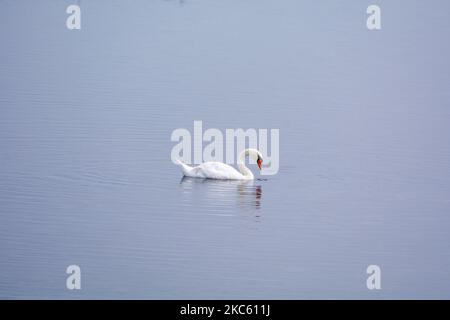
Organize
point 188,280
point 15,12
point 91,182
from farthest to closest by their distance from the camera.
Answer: point 15,12, point 91,182, point 188,280

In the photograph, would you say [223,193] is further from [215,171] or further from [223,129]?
[223,129]

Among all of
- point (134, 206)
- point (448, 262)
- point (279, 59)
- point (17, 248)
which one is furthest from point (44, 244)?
point (279, 59)

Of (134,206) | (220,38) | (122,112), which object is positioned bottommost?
(134,206)

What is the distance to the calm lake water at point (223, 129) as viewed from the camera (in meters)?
11.0

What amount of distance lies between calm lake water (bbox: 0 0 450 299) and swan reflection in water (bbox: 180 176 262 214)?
42mm

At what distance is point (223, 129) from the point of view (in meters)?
18.2

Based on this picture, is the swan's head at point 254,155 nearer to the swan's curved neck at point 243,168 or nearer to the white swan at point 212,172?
the swan's curved neck at point 243,168

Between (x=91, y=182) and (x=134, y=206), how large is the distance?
1430 mm

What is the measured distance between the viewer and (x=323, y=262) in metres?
11.4

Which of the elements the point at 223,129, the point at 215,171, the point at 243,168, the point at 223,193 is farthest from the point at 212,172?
the point at 223,129

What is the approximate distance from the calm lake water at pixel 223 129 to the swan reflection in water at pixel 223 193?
1.6 inches

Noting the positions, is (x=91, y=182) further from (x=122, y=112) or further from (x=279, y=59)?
(x=279, y=59)

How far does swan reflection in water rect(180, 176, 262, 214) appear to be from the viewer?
44.3 ft

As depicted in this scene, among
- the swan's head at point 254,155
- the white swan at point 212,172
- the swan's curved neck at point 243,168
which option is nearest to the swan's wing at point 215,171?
the white swan at point 212,172
